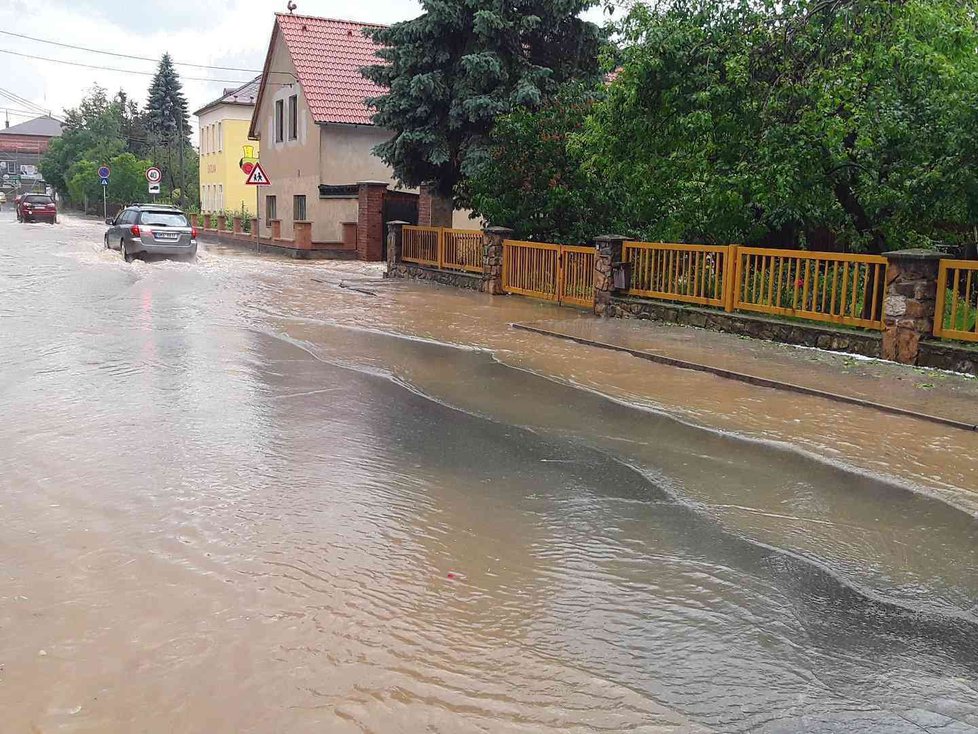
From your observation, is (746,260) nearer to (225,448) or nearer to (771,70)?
(771,70)

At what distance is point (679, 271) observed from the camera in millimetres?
15406

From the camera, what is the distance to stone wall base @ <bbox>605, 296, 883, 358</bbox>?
40.3 ft

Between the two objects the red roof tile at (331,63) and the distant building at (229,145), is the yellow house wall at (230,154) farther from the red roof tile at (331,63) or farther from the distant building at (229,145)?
the red roof tile at (331,63)

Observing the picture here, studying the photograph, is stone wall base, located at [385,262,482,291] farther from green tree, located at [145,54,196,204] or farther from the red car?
green tree, located at [145,54,196,204]

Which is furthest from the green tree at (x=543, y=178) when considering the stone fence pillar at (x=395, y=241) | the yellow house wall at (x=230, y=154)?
the yellow house wall at (x=230, y=154)

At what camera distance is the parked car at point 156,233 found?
27.5 m

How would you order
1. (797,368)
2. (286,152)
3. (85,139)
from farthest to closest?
(85,139)
(286,152)
(797,368)

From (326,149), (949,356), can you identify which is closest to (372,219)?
(326,149)

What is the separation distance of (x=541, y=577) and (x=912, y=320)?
27.0ft

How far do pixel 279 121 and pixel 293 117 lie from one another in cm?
158

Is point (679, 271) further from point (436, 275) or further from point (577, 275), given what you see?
point (436, 275)

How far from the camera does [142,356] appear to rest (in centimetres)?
1149

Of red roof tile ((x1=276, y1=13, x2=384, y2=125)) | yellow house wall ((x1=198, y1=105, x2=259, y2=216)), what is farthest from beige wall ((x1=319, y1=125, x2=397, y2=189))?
yellow house wall ((x1=198, y1=105, x2=259, y2=216))

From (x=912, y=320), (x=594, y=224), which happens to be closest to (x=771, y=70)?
(x=912, y=320)
